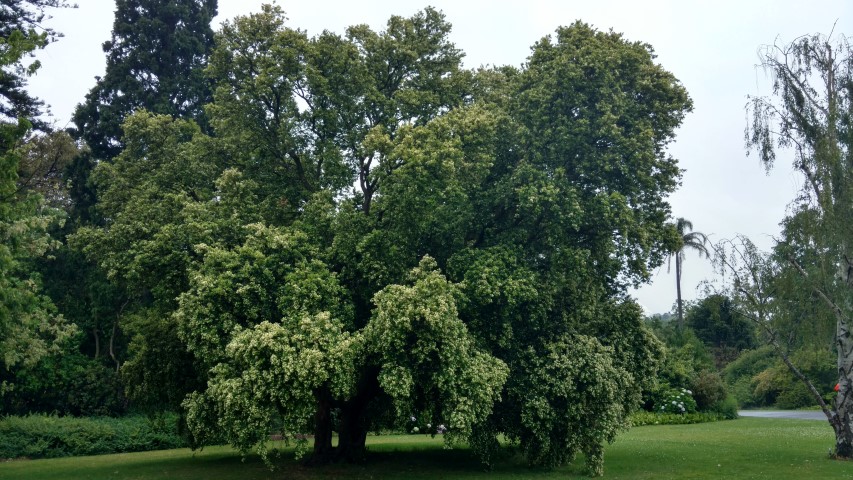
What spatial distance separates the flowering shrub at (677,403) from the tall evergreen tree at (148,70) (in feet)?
114

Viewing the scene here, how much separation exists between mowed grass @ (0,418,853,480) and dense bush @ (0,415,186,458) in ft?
6.15

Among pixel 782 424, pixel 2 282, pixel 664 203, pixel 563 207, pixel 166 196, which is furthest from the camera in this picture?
pixel 782 424

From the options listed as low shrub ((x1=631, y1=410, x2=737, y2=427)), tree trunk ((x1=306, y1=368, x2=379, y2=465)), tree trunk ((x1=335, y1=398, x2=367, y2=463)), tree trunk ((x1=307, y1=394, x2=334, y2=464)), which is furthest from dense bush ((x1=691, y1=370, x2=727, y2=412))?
tree trunk ((x1=307, y1=394, x2=334, y2=464))

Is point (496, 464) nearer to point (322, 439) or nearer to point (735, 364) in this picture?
point (322, 439)

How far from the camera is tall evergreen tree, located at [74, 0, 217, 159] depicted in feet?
135

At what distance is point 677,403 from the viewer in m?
48.7

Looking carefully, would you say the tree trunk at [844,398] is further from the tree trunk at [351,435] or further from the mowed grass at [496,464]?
the tree trunk at [351,435]

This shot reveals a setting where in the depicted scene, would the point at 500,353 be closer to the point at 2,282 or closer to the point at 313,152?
the point at 313,152

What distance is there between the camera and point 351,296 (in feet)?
78.6

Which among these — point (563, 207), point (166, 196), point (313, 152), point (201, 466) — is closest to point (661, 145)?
point (563, 207)

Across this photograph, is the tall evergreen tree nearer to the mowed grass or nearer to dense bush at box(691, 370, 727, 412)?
the mowed grass

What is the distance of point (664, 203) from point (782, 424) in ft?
72.9

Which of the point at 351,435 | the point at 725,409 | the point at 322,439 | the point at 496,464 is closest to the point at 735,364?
the point at 725,409

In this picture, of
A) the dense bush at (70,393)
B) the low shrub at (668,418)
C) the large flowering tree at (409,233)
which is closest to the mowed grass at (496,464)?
the large flowering tree at (409,233)
